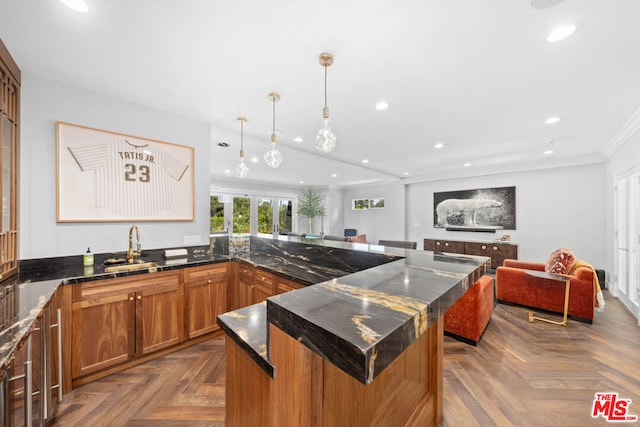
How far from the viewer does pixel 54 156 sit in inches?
83.1

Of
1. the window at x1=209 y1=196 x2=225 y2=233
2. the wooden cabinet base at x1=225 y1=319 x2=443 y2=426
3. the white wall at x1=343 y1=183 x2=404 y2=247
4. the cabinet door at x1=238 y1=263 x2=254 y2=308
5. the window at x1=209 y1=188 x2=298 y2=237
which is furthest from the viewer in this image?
the white wall at x1=343 y1=183 x2=404 y2=247

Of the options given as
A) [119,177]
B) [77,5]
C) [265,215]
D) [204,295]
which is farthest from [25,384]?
[265,215]

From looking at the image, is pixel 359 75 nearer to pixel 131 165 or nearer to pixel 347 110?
pixel 347 110

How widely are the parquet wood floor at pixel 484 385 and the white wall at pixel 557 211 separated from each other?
2.88 m

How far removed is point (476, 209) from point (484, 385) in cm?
525

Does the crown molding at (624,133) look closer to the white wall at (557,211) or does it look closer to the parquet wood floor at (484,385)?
the white wall at (557,211)

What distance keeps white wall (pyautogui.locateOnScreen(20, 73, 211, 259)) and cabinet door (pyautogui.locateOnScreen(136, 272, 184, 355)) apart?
622 mm

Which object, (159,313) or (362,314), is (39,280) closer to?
(159,313)

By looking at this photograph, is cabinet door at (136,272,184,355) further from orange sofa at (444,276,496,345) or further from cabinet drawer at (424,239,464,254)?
cabinet drawer at (424,239,464,254)

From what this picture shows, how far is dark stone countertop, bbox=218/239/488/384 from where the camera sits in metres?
0.52

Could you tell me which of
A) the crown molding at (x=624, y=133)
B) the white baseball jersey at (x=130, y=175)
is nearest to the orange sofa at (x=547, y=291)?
the crown molding at (x=624, y=133)

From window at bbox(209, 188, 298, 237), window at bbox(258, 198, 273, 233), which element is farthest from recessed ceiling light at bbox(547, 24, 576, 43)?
window at bbox(258, 198, 273, 233)

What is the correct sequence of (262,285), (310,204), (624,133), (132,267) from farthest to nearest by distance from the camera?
(310,204)
(624,133)
(262,285)
(132,267)

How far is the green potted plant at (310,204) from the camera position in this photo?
8633 mm
